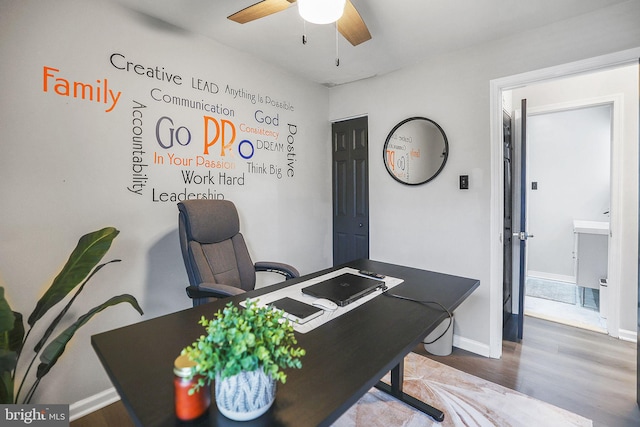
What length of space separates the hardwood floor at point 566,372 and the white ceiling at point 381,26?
8.00ft

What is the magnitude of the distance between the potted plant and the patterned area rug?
1257 millimetres

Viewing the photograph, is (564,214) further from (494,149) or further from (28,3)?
(28,3)

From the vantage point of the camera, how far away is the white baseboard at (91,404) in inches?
69.5

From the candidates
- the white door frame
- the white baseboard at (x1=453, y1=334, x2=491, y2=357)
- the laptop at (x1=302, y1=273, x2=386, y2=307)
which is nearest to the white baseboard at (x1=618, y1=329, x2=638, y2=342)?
the white door frame

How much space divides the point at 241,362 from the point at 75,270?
1.13m

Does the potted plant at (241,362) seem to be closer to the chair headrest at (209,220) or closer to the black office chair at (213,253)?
the black office chair at (213,253)

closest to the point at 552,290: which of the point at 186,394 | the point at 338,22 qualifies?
the point at 338,22

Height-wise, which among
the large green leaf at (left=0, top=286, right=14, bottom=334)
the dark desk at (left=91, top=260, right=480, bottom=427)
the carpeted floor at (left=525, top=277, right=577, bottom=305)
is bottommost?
the carpeted floor at (left=525, top=277, right=577, bottom=305)

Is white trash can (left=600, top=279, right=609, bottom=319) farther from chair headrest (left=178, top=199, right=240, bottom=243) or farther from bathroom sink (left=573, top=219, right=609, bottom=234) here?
chair headrest (left=178, top=199, right=240, bottom=243)

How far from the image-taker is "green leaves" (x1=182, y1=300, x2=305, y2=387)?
0.69 meters

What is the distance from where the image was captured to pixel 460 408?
183cm

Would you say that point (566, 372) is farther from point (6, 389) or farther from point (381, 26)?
point (6, 389)

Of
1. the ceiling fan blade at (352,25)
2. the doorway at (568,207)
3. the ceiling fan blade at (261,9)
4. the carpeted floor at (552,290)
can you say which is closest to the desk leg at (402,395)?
the ceiling fan blade at (352,25)

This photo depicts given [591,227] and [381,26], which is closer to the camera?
[381,26]
